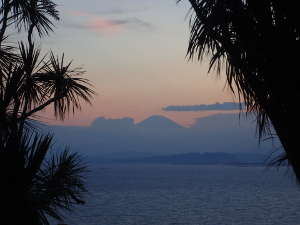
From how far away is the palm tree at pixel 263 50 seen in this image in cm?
330

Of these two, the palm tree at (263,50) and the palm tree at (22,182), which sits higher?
the palm tree at (263,50)

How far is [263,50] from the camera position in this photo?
11.5ft

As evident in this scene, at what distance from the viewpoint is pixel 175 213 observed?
47.5 metres

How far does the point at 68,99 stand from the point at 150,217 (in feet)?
129

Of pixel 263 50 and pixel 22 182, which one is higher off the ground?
pixel 263 50

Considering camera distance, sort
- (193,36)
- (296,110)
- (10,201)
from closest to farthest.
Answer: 1. (10,201)
2. (296,110)
3. (193,36)

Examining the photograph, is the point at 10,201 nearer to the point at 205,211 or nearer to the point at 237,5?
the point at 237,5

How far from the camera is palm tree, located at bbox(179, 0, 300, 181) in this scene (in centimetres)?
330

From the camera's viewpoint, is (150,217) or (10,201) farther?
(150,217)

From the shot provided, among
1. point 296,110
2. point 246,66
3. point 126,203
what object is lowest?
point 126,203

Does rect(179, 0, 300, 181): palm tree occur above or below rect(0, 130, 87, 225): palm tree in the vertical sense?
above

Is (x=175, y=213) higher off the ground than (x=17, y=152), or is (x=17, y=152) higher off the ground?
(x=17, y=152)

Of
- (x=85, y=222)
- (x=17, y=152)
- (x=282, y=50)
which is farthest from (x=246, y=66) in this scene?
(x=85, y=222)

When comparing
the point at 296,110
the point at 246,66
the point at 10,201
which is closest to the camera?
the point at 10,201
